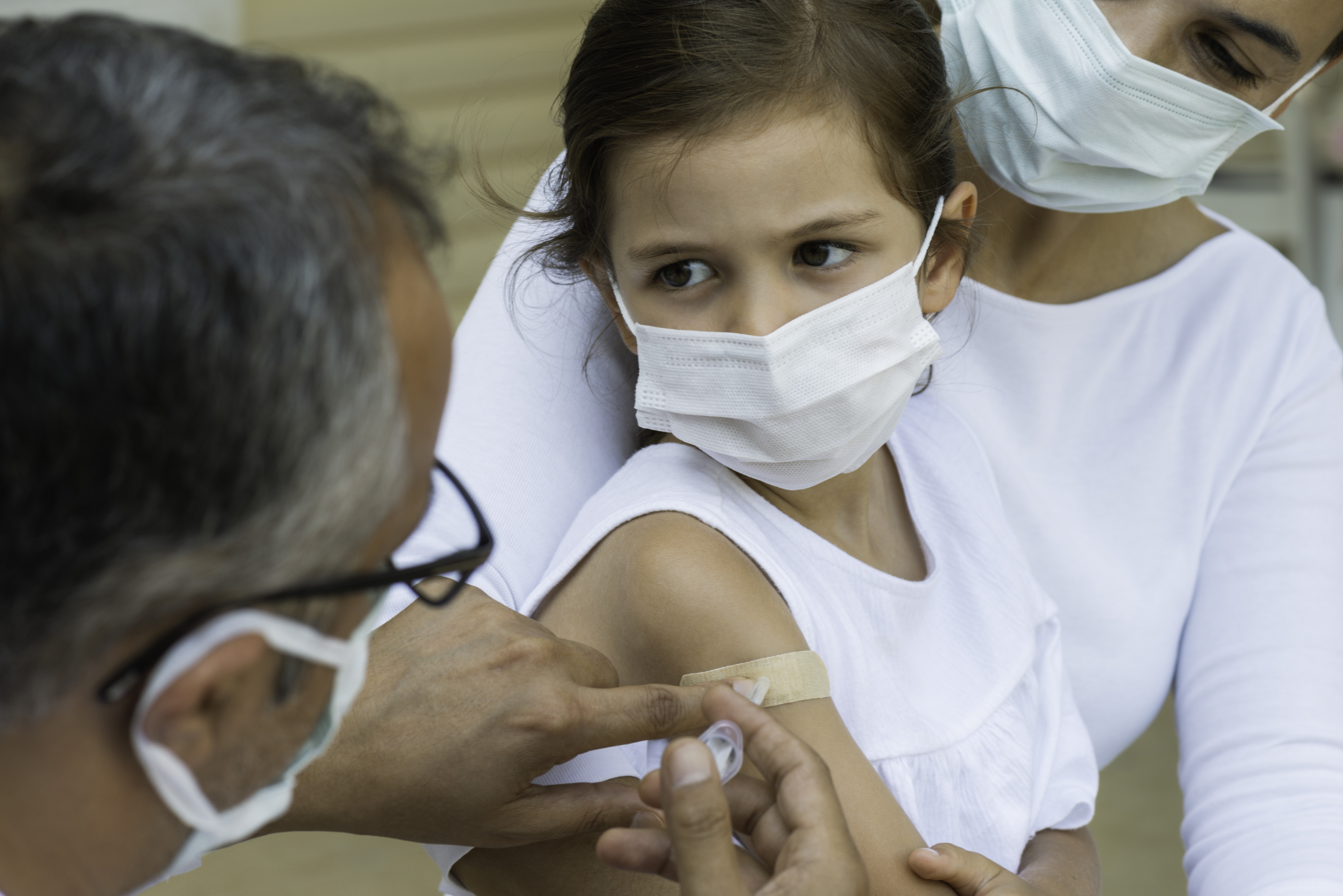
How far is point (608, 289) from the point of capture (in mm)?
1396

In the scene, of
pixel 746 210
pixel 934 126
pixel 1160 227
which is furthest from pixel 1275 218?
pixel 746 210

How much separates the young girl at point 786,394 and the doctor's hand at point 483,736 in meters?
A: 0.10

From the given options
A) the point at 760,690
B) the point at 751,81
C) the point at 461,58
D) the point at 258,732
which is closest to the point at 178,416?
Result: the point at 258,732

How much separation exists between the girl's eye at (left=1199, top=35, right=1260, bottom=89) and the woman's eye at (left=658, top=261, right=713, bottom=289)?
0.75m

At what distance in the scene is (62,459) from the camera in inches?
24.1

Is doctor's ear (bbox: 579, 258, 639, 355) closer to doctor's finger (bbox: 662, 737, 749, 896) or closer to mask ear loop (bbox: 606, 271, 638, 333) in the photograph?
mask ear loop (bbox: 606, 271, 638, 333)

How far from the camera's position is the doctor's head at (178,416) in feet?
1.99

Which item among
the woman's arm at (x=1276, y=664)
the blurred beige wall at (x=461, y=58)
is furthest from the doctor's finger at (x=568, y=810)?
the blurred beige wall at (x=461, y=58)

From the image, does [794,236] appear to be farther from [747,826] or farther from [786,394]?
[747,826]

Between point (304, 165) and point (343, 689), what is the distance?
368mm

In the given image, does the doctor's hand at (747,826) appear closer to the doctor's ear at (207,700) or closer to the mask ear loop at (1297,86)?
the doctor's ear at (207,700)

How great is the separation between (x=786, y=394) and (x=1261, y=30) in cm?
77

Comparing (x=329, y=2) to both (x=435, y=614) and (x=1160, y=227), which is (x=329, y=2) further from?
(x=435, y=614)

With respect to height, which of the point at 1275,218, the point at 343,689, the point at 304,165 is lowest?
the point at 1275,218
